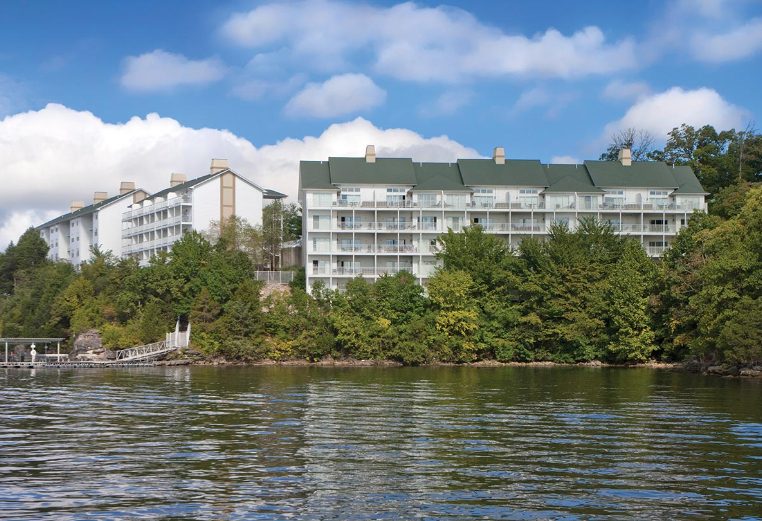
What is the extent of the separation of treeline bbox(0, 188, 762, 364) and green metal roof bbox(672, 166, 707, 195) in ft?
66.1

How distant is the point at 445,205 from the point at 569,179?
1546cm

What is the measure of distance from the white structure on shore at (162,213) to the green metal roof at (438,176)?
75.0ft

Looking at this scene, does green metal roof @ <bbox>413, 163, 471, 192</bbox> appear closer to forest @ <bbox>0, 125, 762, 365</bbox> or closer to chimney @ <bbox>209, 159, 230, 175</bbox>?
forest @ <bbox>0, 125, 762, 365</bbox>

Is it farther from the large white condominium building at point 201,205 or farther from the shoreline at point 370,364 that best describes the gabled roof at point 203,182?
the shoreline at point 370,364

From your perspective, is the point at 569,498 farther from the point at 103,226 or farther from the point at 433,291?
the point at 103,226

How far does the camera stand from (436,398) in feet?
156

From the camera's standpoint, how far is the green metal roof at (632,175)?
107312 millimetres

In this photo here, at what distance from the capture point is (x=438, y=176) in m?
106

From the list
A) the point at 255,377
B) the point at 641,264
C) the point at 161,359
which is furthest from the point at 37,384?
the point at 641,264

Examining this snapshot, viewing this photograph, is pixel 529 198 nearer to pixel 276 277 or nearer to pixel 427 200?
pixel 427 200

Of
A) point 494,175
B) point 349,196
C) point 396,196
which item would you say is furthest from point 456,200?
point 349,196

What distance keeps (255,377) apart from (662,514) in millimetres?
47272

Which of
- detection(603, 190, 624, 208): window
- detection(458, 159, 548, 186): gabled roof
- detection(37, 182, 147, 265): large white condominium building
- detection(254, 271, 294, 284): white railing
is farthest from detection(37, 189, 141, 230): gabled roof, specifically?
detection(603, 190, 624, 208): window

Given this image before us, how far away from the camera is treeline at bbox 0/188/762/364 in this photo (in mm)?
79750
